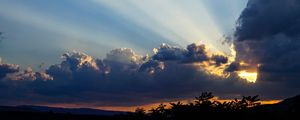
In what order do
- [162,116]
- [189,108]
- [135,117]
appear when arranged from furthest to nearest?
[135,117]
[162,116]
[189,108]

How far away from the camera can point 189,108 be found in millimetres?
77375

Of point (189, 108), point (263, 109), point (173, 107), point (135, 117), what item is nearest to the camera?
point (263, 109)

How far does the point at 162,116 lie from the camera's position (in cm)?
9575

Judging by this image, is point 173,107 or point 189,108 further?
point 173,107

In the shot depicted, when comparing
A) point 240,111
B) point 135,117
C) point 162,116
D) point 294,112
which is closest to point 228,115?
point 240,111

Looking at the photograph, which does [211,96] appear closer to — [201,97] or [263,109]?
[201,97]

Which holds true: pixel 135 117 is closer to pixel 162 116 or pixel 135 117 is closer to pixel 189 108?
pixel 162 116

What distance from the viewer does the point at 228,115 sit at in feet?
245

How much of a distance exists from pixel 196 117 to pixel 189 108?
2242 millimetres

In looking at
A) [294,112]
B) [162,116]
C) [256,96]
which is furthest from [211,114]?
[162,116]

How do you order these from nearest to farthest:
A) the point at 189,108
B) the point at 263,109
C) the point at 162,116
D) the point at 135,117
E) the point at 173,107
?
the point at 263,109 < the point at 189,108 < the point at 173,107 < the point at 162,116 < the point at 135,117

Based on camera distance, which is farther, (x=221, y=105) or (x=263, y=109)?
(x=221, y=105)

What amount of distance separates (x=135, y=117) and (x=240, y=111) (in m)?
45.0

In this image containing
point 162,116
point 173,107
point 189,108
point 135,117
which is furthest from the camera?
point 135,117
